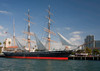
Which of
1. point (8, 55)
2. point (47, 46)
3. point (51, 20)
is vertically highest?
point (51, 20)

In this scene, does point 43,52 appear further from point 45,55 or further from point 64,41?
point 64,41

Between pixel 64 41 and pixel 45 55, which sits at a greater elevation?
pixel 64 41

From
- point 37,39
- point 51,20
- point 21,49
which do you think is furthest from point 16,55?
point 51,20

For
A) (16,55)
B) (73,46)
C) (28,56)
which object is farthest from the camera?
(16,55)

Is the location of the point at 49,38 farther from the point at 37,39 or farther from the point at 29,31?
the point at 29,31

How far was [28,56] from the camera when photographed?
65625 millimetres

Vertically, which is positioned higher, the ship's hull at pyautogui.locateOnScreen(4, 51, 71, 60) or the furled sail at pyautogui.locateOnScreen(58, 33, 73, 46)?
the furled sail at pyautogui.locateOnScreen(58, 33, 73, 46)

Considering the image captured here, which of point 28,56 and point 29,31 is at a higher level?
point 29,31

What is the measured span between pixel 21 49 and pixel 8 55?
26.8 ft

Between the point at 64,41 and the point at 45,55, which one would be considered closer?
the point at 64,41

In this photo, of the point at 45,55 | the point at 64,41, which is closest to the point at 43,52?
the point at 45,55

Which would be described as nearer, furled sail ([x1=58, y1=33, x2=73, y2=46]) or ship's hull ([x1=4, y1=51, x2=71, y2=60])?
furled sail ([x1=58, y1=33, x2=73, y2=46])

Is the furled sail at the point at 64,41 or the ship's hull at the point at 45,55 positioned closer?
the furled sail at the point at 64,41

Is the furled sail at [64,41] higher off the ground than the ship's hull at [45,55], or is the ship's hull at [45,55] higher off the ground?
the furled sail at [64,41]
